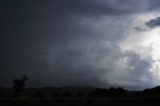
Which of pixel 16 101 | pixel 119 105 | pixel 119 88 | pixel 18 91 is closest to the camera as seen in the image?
pixel 119 105

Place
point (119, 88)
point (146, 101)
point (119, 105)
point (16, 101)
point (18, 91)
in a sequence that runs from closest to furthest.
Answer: point (119, 105), point (146, 101), point (16, 101), point (119, 88), point (18, 91)

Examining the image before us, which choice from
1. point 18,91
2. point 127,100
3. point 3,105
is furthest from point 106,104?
point 18,91

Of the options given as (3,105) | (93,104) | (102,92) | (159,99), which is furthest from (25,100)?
(102,92)

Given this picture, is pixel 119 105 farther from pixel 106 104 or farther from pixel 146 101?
pixel 146 101

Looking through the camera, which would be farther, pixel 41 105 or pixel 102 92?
pixel 102 92

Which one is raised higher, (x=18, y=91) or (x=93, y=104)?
(x=18, y=91)

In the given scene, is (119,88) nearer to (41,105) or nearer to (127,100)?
(127,100)

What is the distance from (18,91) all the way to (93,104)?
8910 centimetres

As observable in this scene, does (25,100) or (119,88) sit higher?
(119,88)

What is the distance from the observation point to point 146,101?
2896 inches

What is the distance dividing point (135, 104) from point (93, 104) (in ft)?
27.3

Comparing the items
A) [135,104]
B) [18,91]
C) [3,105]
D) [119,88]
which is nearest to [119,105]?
[135,104]

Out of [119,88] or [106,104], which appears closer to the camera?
[106,104]

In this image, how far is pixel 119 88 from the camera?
13788cm
